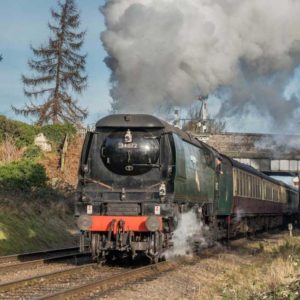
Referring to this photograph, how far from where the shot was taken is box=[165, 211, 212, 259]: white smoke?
14.7m

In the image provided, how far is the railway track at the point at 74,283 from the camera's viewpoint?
32.3ft

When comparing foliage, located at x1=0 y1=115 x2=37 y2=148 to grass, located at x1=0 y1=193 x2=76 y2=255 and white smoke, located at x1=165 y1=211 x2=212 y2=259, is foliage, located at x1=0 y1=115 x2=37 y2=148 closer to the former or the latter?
grass, located at x1=0 y1=193 x2=76 y2=255

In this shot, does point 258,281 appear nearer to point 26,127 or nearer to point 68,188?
point 68,188

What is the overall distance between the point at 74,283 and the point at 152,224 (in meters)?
2.44

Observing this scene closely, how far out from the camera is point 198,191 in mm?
16641

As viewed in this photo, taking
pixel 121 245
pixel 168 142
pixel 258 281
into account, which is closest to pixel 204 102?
pixel 168 142

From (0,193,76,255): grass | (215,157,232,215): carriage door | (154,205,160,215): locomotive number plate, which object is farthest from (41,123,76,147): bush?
(154,205,160,215): locomotive number plate

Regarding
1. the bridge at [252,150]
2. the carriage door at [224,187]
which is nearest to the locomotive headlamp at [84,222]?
the carriage door at [224,187]

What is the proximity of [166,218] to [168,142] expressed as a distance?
1828 millimetres

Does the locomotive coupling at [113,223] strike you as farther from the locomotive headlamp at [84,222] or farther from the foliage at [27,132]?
the foliage at [27,132]

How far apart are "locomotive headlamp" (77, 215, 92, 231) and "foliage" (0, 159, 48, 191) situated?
12445 millimetres

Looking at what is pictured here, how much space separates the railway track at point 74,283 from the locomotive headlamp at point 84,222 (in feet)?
3.06

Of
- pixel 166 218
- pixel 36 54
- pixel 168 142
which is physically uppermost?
pixel 36 54

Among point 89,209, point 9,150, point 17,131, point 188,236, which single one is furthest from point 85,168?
point 17,131
